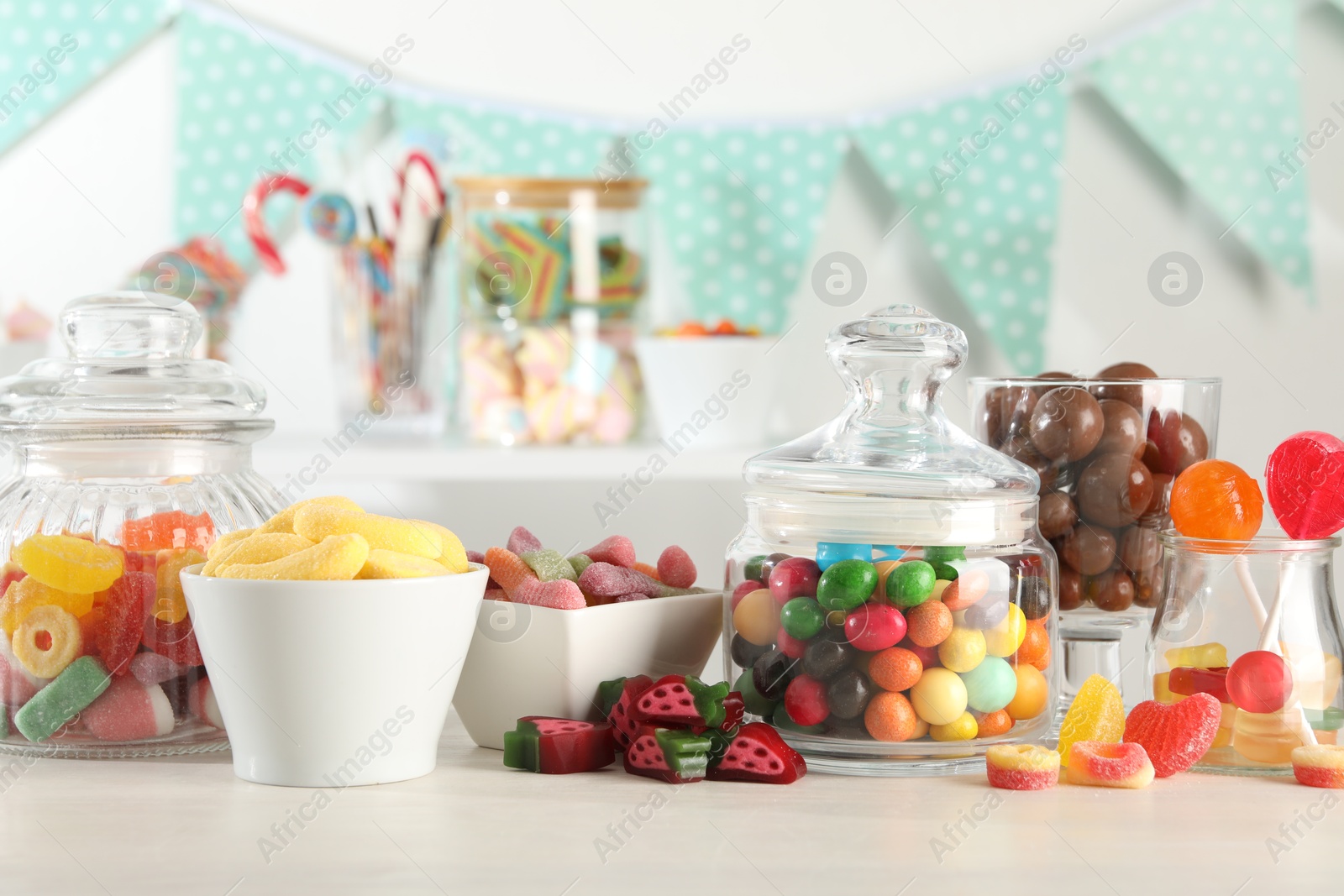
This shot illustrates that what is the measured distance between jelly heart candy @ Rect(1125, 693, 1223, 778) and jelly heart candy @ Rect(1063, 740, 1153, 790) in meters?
0.01

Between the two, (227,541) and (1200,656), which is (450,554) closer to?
(227,541)

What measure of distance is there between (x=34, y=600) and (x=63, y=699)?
5cm

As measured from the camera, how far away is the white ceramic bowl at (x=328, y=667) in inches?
21.5

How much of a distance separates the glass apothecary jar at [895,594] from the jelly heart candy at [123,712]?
0.95ft

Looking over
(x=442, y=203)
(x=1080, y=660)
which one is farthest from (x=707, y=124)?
(x=1080, y=660)

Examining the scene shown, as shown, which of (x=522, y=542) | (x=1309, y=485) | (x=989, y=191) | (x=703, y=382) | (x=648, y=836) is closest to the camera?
(x=648, y=836)

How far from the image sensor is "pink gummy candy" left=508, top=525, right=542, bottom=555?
2.27 ft

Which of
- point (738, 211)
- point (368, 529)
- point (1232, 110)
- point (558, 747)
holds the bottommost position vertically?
point (558, 747)

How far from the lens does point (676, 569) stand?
27.7 inches

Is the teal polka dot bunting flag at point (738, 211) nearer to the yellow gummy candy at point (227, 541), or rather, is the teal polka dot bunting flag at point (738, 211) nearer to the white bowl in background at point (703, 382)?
the white bowl in background at point (703, 382)

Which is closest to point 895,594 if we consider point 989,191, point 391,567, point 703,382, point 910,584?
point 910,584

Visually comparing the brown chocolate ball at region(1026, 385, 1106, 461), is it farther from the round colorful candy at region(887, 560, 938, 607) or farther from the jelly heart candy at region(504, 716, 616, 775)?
the jelly heart candy at region(504, 716, 616, 775)

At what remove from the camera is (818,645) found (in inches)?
22.7

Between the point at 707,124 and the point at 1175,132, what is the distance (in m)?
0.69
